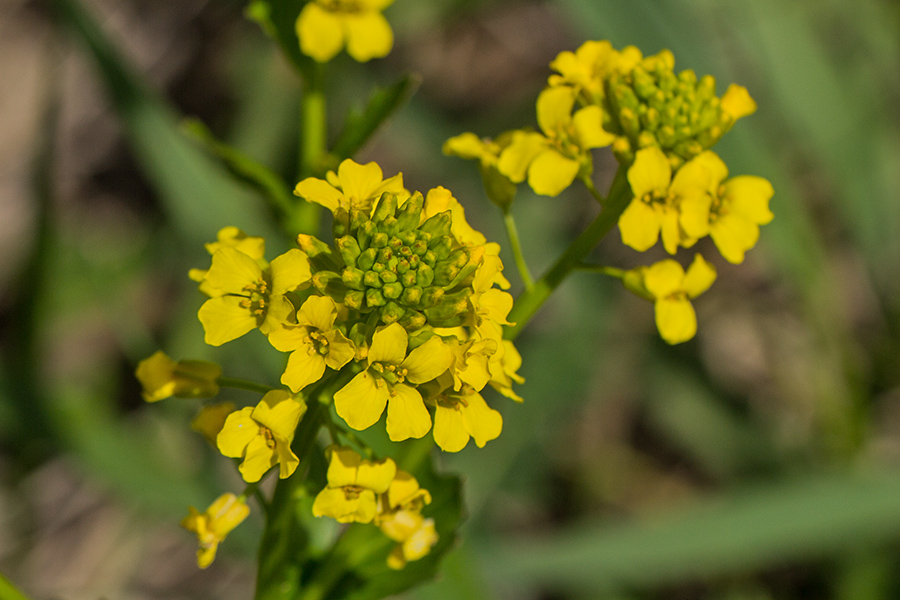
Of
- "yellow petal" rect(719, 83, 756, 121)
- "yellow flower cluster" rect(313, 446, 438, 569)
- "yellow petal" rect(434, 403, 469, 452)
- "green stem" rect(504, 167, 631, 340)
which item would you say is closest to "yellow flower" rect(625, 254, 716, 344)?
"green stem" rect(504, 167, 631, 340)

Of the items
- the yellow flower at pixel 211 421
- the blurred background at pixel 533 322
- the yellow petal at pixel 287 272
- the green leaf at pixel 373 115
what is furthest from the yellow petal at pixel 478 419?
the blurred background at pixel 533 322

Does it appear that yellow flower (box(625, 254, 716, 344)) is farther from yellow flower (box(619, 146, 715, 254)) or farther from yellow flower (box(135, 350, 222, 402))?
yellow flower (box(135, 350, 222, 402))

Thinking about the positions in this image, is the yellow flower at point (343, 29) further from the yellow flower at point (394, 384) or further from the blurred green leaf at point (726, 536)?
the blurred green leaf at point (726, 536)

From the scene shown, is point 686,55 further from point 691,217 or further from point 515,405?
point 691,217

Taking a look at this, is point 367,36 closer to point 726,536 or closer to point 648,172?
point 648,172

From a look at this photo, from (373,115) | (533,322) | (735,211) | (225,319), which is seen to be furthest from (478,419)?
(533,322)

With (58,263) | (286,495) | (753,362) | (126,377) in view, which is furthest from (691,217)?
(126,377)
